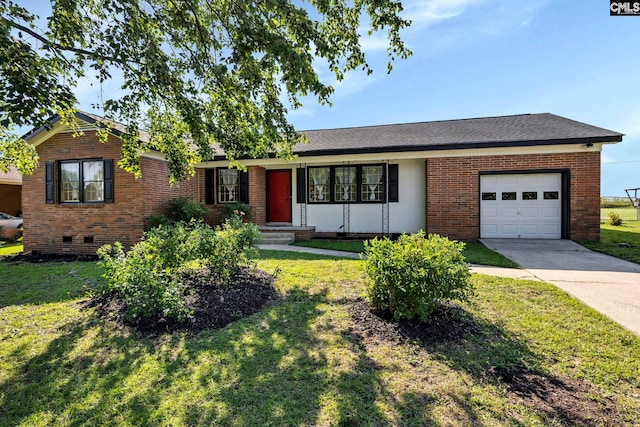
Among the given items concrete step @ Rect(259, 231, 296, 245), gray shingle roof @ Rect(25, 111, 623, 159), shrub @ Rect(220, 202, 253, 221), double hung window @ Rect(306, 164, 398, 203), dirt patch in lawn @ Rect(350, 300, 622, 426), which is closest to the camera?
dirt patch in lawn @ Rect(350, 300, 622, 426)

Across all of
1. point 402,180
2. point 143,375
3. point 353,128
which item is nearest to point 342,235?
point 402,180

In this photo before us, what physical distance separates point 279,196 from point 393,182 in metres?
4.49

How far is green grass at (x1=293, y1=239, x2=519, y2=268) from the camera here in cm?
696

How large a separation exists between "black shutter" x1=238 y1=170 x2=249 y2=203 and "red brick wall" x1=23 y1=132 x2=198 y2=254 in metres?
2.59

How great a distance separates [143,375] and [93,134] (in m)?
9.64

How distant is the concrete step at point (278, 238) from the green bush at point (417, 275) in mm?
7055

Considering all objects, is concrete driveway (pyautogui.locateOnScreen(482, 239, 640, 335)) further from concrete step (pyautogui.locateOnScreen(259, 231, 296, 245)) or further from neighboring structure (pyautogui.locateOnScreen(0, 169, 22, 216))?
neighboring structure (pyautogui.locateOnScreen(0, 169, 22, 216))

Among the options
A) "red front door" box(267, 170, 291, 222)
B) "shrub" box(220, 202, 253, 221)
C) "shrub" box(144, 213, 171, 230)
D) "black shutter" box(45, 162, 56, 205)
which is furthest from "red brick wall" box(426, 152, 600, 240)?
"black shutter" box(45, 162, 56, 205)

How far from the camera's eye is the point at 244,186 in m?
11.9

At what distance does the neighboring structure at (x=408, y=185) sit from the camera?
938cm

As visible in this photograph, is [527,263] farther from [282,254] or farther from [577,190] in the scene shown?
[282,254]

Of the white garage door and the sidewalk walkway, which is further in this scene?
the white garage door

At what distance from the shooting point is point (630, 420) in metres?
2.18

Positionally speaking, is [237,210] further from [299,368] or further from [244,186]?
[299,368]
